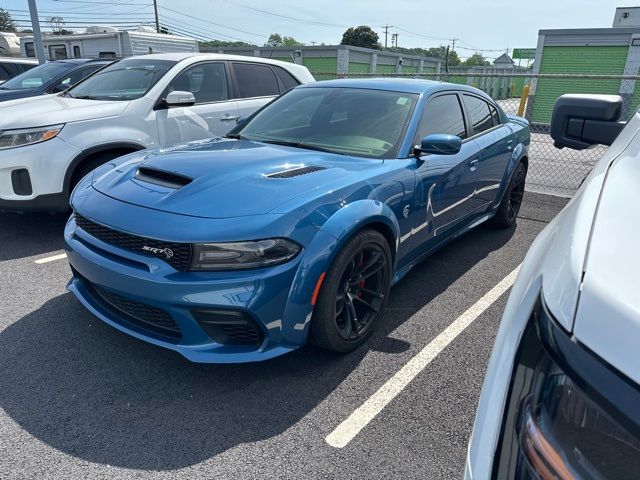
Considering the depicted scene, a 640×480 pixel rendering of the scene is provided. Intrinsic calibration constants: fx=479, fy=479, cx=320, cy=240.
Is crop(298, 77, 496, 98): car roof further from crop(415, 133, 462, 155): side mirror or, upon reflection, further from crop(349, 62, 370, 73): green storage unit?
crop(349, 62, 370, 73): green storage unit

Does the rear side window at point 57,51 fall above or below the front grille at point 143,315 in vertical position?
above

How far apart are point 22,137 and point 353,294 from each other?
3558 millimetres

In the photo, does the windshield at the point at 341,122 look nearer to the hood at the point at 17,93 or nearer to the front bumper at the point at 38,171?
the front bumper at the point at 38,171

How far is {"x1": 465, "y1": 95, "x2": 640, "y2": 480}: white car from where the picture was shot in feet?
2.56

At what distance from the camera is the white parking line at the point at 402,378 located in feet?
7.67

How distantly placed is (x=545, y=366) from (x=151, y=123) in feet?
16.1

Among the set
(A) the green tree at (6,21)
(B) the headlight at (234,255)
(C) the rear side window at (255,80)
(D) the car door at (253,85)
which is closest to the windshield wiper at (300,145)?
(B) the headlight at (234,255)

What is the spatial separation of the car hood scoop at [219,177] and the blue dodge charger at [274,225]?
0.4 inches

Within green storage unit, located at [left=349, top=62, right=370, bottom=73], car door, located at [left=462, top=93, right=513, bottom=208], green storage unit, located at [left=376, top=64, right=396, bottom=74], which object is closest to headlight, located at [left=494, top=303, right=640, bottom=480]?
car door, located at [left=462, top=93, right=513, bottom=208]

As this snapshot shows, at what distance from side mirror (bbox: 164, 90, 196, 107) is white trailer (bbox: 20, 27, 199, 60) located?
1162 centimetres

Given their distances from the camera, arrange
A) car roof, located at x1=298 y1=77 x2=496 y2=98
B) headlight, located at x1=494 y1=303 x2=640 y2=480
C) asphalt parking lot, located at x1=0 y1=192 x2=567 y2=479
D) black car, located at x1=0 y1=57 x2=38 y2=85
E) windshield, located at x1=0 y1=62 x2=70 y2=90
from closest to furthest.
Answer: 1. headlight, located at x1=494 y1=303 x2=640 y2=480
2. asphalt parking lot, located at x1=0 y1=192 x2=567 y2=479
3. car roof, located at x1=298 y1=77 x2=496 y2=98
4. windshield, located at x1=0 y1=62 x2=70 y2=90
5. black car, located at x1=0 y1=57 x2=38 y2=85

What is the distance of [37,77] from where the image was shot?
8.12 metres

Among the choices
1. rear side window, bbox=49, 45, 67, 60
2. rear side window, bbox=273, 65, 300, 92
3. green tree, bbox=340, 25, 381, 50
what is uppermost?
green tree, bbox=340, 25, 381, 50

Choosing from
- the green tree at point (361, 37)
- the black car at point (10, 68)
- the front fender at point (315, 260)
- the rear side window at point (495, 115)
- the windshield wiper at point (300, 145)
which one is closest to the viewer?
the front fender at point (315, 260)
